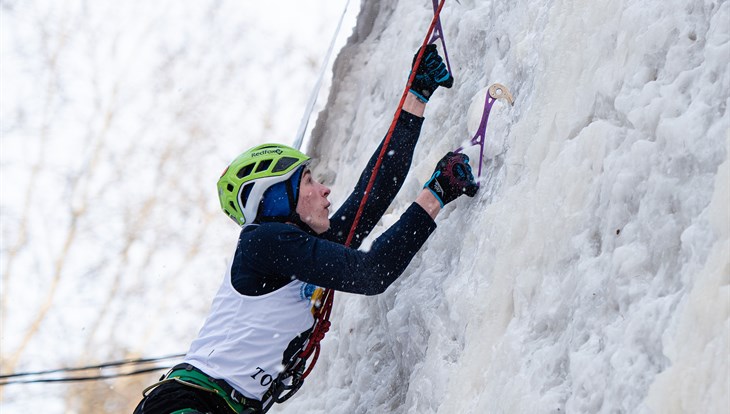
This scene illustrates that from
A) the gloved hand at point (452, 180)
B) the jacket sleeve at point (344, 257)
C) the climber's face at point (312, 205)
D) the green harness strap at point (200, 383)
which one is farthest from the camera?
the climber's face at point (312, 205)

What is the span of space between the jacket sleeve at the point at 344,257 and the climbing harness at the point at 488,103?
0.55m

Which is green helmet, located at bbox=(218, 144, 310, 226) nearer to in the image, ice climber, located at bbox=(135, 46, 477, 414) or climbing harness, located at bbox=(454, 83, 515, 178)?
ice climber, located at bbox=(135, 46, 477, 414)

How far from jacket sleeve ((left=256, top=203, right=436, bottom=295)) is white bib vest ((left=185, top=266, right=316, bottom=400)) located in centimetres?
16

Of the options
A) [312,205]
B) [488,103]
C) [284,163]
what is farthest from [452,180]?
[284,163]

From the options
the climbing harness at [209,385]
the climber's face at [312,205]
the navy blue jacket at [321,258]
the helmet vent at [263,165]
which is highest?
the helmet vent at [263,165]

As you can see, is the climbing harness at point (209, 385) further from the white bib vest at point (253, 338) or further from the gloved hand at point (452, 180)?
the gloved hand at point (452, 180)

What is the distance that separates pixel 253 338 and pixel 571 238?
126 centimetres

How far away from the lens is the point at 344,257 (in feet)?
9.52

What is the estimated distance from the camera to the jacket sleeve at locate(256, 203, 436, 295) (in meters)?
2.90

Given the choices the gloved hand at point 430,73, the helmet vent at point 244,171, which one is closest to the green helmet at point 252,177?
the helmet vent at point 244,171

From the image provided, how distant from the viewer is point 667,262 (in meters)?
2.07

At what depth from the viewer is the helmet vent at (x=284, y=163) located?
3225mm

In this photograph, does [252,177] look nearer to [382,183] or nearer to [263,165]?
[263,165]

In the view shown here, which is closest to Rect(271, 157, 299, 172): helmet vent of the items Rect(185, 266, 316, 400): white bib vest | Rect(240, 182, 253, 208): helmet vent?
Rect(240, 182, 253, 208): helmet vent
